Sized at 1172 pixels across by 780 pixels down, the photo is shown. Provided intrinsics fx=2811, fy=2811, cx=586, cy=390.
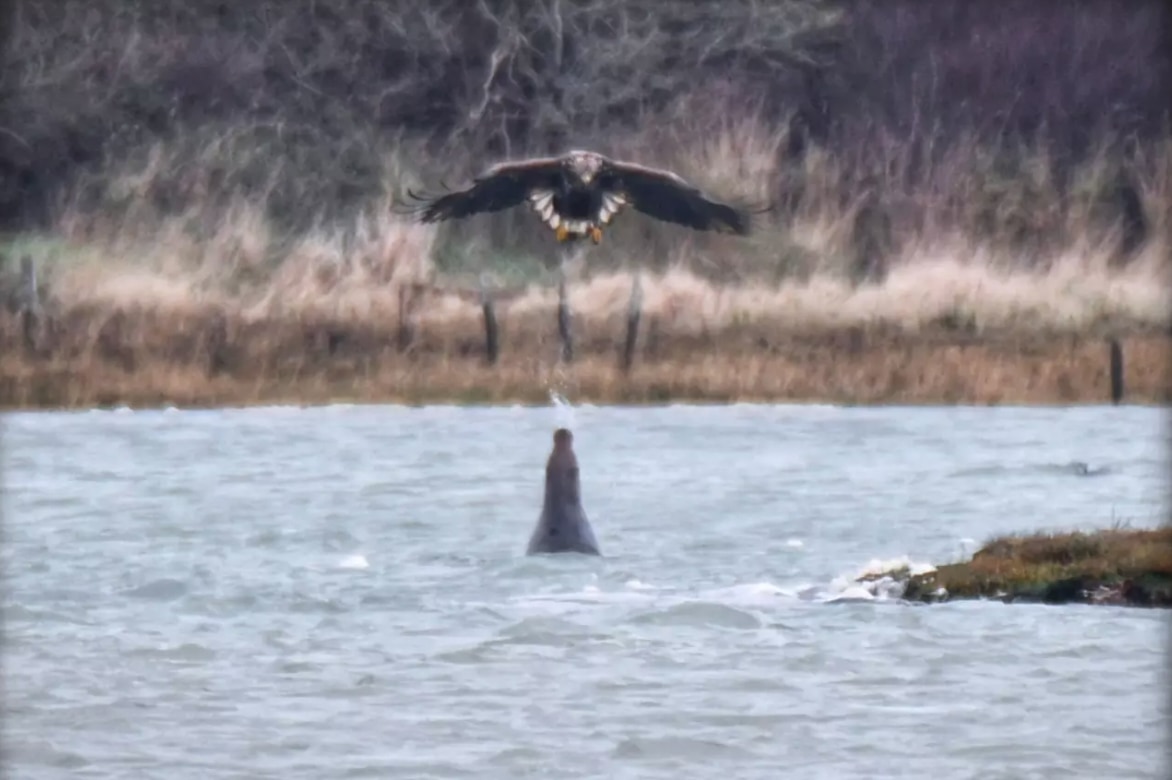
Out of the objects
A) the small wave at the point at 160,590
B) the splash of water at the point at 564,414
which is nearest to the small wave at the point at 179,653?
the small wave at the point at 160,590

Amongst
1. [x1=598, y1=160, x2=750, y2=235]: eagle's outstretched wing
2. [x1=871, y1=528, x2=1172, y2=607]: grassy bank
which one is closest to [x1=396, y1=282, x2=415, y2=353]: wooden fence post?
[x1=598, y1=160, x2=750, y2=235]: eagle's outstretched wing

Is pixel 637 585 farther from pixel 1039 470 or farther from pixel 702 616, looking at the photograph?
pixel 1039 470

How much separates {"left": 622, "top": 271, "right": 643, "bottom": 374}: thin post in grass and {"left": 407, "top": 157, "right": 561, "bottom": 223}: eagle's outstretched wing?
6.31m

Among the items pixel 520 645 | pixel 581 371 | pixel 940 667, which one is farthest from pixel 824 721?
pixel 581 371

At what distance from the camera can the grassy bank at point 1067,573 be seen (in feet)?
37.9

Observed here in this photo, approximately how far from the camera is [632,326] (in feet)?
66.7

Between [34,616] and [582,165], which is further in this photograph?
[582,165]

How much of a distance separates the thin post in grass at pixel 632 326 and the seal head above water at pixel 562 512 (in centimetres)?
651

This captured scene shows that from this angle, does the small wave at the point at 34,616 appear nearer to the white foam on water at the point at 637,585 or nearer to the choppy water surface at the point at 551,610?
the choppy water surface at the point at 551,610

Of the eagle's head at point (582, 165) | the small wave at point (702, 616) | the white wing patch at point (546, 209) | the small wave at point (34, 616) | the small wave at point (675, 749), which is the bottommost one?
the small wave at point (675, 749)

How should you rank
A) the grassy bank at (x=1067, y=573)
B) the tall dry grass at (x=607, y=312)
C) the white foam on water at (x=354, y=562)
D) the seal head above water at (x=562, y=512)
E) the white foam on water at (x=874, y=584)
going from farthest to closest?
1. the tall dry grass at (x=607, y=312)
2. the white foam on water at (x=354, y=562)
3. the seal head above water at (x=562, y=512)
4. the white foam on water at (x=874, y=584)
5. the grassy bank at (x=1067, y=573)

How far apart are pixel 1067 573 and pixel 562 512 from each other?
8.20 ft

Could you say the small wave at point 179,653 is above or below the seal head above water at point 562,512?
below

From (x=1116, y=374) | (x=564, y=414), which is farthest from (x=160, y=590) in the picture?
(x=1116, y=374)
